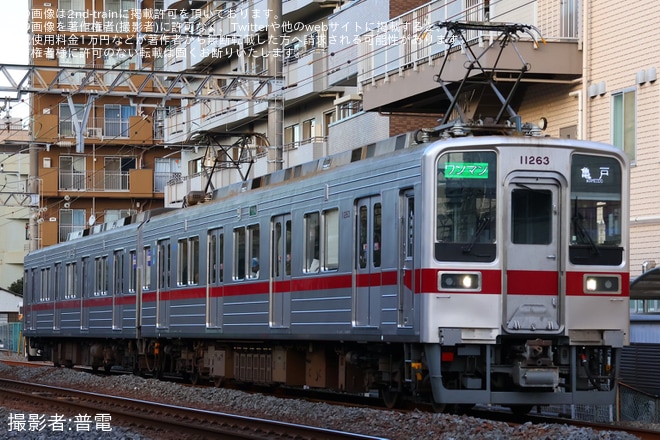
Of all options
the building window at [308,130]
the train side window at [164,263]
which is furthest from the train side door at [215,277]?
the building window at [308,130]

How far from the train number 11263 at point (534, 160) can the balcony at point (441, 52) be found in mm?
5841

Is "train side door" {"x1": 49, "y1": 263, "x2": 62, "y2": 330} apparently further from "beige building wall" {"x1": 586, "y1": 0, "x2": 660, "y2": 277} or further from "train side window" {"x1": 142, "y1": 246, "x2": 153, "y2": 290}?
"beige building wall" {"x1": 586, "y1": 0, "x2": 660, "y2": 277}

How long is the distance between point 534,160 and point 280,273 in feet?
15.7

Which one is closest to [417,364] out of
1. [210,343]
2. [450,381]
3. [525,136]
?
[450,381]

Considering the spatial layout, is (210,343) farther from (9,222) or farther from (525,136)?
(9,222)

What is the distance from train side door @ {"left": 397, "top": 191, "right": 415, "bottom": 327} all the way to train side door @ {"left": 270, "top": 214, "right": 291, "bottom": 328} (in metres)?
3.45

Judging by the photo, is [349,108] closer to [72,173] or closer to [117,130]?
[117,130]

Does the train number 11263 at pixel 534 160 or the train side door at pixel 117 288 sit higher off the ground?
the train number 11263 at pixel 534 160

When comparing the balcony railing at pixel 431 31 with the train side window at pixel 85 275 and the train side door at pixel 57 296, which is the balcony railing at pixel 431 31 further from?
the train side door at pixel 57 296

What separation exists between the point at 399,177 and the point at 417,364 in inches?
74.8

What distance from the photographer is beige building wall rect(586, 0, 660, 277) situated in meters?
18.6

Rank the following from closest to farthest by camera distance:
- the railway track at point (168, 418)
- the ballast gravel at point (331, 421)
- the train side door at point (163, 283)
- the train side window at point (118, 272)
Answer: the ballast gravel at point (331, 421)
the railway track at point (168, 418)
the train side door at point (163, 283)
the train side window at point (118, 272)

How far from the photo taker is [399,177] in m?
13.1

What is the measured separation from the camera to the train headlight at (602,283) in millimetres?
12859
